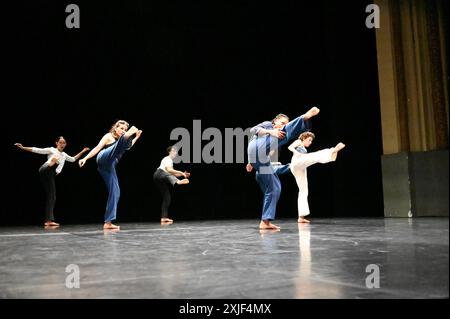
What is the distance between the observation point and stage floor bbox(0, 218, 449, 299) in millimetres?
1692

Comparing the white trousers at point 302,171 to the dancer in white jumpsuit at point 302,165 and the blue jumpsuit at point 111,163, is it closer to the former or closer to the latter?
the dancer in white jumpsuit at point 302,165

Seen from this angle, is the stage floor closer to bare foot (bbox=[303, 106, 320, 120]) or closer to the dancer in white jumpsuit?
bare foot (bbox=[303, 106, 320, 120])

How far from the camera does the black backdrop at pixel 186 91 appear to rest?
7055 millimetres

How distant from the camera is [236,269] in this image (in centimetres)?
221

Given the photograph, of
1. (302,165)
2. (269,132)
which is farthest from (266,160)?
(302,165)

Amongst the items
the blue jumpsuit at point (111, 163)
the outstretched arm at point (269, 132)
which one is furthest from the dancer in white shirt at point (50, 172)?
the outstretched arm at point (269, 132)

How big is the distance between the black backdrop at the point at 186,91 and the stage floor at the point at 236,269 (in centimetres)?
397

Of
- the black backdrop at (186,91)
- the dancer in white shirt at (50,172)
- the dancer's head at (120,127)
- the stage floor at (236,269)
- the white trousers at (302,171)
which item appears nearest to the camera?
the stage floor at (236,269)

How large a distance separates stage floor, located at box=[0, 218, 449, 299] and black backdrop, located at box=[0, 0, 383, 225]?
3.97 metres

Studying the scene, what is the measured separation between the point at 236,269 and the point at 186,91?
18.8 feet

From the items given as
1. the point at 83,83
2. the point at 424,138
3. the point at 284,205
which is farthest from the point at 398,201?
the point at 83,83

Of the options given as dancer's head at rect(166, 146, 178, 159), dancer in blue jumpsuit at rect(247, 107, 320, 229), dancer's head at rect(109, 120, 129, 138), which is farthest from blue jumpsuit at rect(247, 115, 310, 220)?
dancer's head at rect(166, 146, 178, 159)
